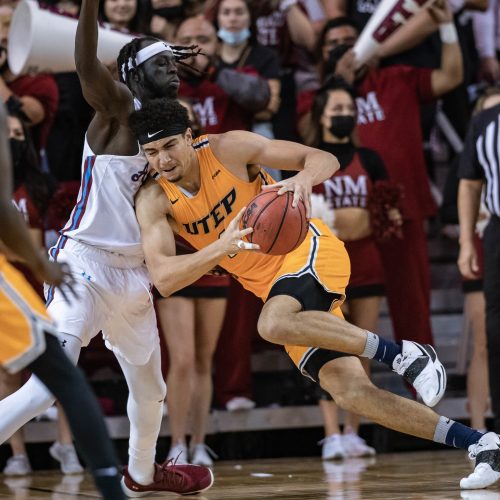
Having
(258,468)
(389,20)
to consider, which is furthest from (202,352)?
(389,20)

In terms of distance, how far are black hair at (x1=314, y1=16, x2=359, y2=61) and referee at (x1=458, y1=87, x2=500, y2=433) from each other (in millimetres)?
1847

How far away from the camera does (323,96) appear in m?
7.61

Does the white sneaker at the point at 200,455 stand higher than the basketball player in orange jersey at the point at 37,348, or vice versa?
the basketball player in orange jersey at the point at 37,348

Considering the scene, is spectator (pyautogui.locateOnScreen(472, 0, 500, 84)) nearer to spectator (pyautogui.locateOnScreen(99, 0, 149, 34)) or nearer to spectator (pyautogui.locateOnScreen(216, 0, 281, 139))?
spectator (pyautogui.locateOnScreen(216, 0, 281, 139))

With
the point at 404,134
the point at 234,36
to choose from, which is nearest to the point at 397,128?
the point at 404,134

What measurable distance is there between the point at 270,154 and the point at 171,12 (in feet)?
10.2

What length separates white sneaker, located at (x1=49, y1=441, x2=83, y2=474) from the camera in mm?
6930

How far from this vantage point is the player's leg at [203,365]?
698 cm

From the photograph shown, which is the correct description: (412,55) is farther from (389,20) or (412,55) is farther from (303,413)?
(303,413)

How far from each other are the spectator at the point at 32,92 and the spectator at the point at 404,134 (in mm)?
1731

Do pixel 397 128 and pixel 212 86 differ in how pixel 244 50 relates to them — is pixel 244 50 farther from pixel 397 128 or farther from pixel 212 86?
pixel 397 128

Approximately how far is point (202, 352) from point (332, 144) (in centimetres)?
167

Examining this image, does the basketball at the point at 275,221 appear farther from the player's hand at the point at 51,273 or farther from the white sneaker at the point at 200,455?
the white sneaker at the point at 200,455

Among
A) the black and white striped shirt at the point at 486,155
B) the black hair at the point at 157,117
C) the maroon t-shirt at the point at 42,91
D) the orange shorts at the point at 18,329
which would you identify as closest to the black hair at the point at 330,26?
the black and white striped shirt at the point at 486,155
